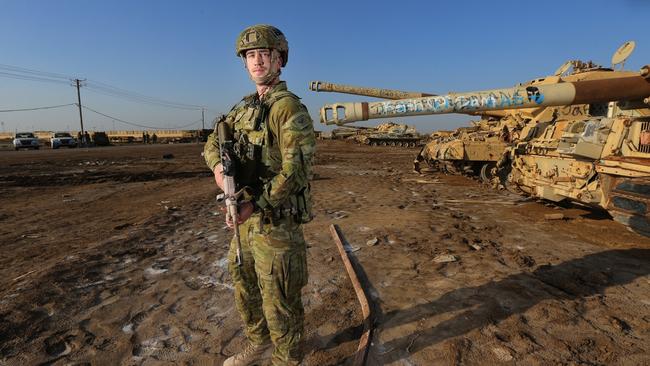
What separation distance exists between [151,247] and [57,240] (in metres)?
1.57

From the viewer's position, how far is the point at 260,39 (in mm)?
2246

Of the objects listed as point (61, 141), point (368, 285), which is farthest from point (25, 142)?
point (368, 285)

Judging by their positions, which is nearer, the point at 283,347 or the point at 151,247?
the point at 283,347

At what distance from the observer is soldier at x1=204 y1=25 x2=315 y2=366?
2174mm

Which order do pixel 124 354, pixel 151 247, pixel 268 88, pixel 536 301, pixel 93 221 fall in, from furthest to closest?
pixel 93 221, pixel 151 247, pixel 536 301, pixel 124 354, pixel 268 88

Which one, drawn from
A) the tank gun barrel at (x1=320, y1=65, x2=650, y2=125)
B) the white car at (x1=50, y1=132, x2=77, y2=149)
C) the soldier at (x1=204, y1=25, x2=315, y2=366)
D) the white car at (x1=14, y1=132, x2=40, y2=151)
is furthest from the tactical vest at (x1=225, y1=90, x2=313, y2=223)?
the white car at (x1=50, y1=132, x2=77, y2=149)

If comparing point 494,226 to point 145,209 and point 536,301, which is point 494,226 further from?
point 145,209

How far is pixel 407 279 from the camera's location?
4.18 meters

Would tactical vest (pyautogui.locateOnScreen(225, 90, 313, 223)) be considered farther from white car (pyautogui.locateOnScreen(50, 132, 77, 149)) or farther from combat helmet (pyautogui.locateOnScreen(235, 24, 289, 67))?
white car (pyautogui.locateOnScreen(50, 132, 77, 149))

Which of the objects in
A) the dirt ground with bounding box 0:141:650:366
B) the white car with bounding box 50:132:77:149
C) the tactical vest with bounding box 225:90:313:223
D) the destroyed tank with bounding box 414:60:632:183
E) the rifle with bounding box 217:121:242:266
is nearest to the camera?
the rifle with bounding box 217:121:242:266

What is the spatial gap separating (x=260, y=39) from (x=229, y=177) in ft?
2.57

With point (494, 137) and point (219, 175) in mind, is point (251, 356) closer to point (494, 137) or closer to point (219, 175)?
point (219, 175)

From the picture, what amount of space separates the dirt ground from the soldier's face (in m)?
1.89

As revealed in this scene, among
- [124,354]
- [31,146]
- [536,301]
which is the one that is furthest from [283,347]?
[31,146]
